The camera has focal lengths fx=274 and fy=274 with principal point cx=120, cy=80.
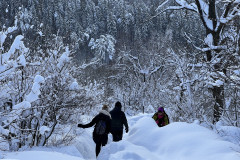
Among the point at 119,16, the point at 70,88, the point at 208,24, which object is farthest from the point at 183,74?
the point at 119,16

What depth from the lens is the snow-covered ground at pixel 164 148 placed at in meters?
4.55

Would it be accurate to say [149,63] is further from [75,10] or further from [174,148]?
[75,10]

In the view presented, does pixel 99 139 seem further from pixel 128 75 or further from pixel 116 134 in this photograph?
pixel 128 75

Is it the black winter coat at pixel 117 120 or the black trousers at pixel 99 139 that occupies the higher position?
the black winter coat at pixel 117 120

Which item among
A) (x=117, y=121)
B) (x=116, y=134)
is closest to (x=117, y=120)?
(x=117, y=121)

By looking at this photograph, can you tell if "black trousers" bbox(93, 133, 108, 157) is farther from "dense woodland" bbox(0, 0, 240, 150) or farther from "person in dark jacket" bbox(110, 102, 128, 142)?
"dense woodland" bbox(0, 0, 240, 150)

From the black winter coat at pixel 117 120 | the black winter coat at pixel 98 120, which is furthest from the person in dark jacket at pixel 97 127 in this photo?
the black winter coat at pixel 117 120

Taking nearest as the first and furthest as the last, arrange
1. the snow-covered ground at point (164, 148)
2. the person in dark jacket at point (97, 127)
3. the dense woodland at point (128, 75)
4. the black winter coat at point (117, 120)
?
the snow-covered ground at point (164, 148), the dense woodland at point (128, 75), the person in dark jacket at point (97, 127), the black winter coat at point (117, 120)

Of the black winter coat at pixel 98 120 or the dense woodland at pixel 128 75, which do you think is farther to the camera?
the black winter coat at pixel 98 120

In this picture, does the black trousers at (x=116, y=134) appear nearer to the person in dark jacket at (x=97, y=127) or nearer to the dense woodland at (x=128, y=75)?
the person in dark jacket at (x=97, y=127)

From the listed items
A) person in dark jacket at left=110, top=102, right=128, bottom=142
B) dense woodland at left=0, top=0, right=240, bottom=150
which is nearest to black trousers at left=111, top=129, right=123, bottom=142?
person in dark jacket at left=110, top=102, right=128, bottom=142

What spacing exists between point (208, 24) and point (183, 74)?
233 centimetres

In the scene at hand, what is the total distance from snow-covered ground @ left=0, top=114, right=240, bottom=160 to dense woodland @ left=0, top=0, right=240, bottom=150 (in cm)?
61

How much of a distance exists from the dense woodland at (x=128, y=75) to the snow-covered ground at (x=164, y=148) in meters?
0.61
